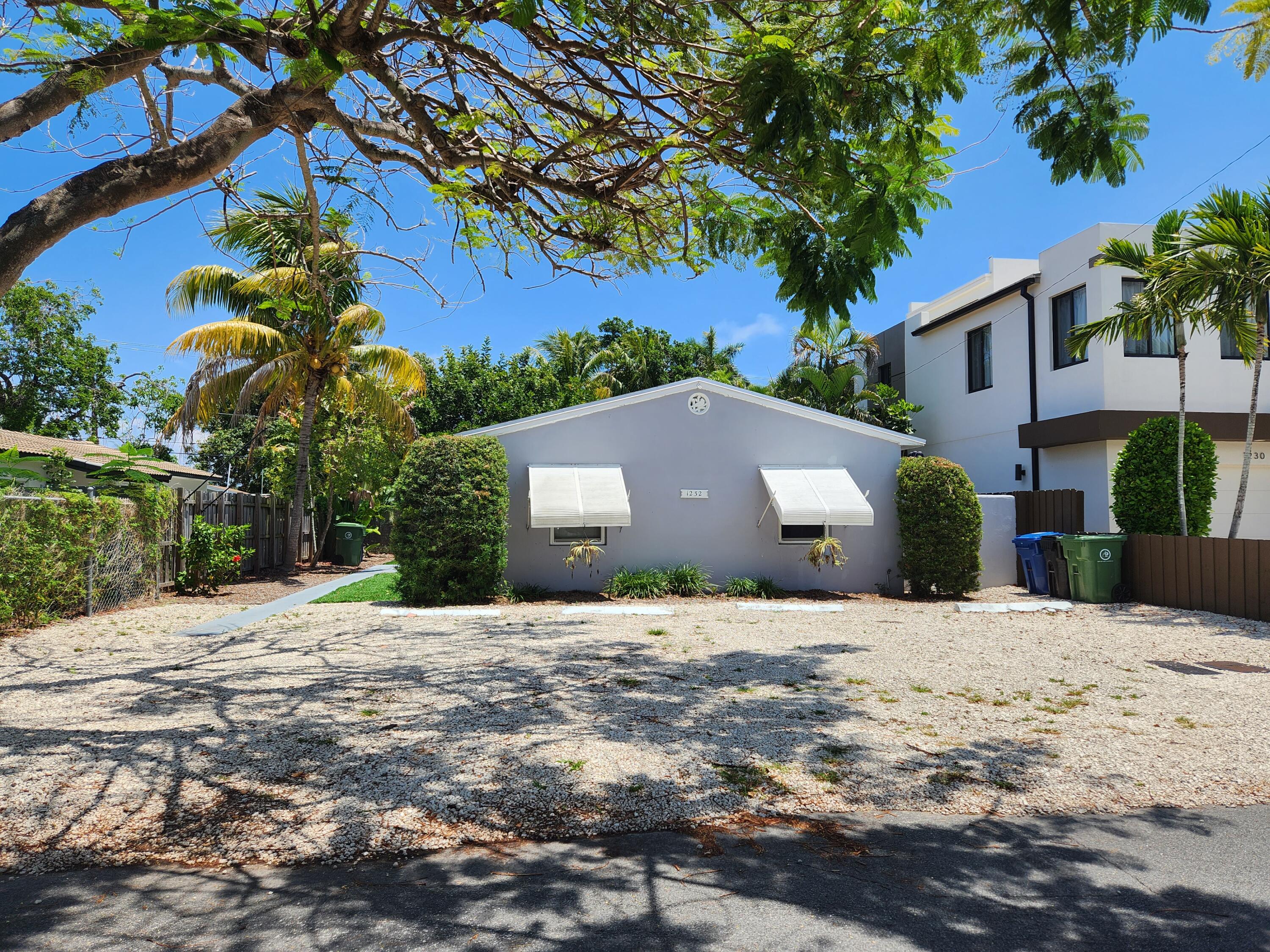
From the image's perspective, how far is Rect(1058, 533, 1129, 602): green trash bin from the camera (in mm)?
13086

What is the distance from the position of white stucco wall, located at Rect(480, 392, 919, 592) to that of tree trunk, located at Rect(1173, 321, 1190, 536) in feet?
15.2

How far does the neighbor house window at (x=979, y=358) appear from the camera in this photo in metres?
20.4

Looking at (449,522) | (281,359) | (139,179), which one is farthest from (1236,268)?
(281,359)

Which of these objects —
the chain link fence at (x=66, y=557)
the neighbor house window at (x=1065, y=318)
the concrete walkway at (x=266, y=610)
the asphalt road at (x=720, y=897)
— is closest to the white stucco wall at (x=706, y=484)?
the concrete walkway at (x=266, y=610)

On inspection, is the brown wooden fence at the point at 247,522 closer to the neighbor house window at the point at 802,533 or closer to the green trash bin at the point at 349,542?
the green trash bin at the point at 349,542

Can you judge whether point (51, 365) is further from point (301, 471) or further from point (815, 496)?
point (815, 496)

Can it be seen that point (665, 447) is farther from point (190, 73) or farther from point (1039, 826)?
point (1039, 826)

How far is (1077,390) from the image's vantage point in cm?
1688

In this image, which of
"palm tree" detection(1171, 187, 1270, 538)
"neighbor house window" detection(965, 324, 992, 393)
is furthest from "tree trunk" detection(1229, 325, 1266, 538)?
"neighbor house window" detection(965, 324, 992, 393)

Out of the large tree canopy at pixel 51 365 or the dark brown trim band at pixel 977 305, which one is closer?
the dark brown trim band at pixel 977 305

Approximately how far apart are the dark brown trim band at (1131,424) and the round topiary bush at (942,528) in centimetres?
371

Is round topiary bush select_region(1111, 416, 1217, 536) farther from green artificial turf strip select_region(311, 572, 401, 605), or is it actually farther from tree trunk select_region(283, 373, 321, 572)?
tree trunk select_region(283, 373, 321, 572)

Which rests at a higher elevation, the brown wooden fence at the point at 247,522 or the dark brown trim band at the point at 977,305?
the dark brown trim band at the point at 977,305

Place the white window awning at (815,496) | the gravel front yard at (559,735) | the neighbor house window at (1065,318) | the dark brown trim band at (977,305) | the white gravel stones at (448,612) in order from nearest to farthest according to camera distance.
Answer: the gravel front yard at (559,735), the white gravel stones at (448,612), the white window awning at (815,496), the neighbor house window at (1065,318), the dark brown trim band at (977,305)
